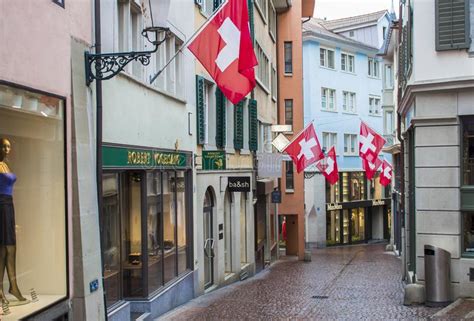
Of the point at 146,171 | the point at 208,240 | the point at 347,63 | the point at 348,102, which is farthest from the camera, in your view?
the point at 348,102

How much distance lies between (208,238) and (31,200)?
10.3m

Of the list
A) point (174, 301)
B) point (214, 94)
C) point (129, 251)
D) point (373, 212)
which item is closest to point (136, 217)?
point (129, 251)

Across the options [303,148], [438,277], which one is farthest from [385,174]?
[438,277]

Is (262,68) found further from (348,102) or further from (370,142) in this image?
(348,102)

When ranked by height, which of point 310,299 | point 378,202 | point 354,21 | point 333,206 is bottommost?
point 378,202

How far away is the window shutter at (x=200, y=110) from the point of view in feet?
53.7

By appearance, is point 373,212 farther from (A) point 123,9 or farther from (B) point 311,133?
(A) point 123,9

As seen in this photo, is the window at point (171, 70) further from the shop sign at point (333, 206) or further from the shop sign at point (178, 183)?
the shop sign at point (333, 206)

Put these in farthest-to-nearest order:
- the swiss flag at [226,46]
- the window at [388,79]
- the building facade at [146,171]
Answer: the window at [388,79] → the swiss flag at [226,46] → the building facade at [146,171]

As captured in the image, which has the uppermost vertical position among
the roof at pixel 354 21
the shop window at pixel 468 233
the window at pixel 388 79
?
the roof at pixel 354 21

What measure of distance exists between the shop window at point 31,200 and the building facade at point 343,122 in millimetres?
37242

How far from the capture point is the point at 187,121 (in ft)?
50.9

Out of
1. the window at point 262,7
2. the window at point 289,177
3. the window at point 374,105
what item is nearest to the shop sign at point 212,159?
the window at point 262,7

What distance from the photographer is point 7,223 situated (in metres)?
7.51
